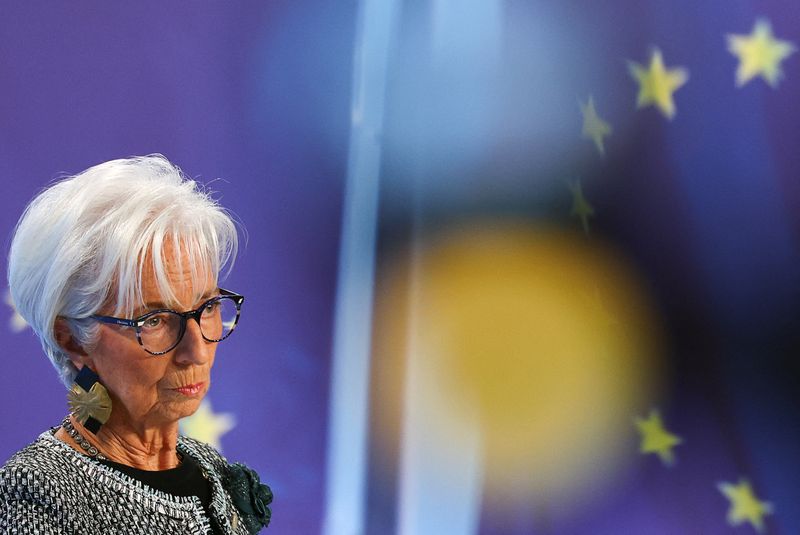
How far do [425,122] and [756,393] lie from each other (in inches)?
37.0

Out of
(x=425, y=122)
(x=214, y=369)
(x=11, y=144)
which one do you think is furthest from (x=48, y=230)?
(x=425, y=122)

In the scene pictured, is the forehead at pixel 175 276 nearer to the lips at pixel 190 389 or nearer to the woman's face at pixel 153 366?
the woman's face at pixel 153 366

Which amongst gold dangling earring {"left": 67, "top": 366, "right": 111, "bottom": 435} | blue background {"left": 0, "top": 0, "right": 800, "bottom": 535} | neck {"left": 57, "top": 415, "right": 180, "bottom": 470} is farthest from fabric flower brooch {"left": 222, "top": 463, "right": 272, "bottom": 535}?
blue background {"left": 0, "top": 0, "right": 800, "bottom": 535}

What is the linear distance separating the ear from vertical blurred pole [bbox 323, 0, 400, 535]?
0.98 metres

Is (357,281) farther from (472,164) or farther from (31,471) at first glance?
(31,471)

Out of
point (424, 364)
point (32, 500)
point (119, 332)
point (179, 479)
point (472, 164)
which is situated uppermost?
point (472, 164)

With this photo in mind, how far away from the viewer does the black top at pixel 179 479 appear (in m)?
1.50

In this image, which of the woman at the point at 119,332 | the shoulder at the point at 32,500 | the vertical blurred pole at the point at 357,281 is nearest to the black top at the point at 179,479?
the woman at the point at 119,332

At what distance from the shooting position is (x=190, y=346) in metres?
1.49

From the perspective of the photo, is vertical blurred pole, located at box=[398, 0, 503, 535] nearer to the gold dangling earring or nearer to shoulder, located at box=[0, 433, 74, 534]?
the gold dangling earring

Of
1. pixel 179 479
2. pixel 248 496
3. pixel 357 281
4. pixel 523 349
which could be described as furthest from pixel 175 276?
pixel 523 349

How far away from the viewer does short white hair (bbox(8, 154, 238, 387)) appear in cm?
143

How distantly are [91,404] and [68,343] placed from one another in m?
0.09

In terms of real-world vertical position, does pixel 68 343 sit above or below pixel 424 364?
below
